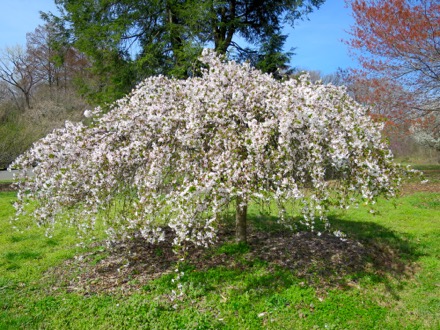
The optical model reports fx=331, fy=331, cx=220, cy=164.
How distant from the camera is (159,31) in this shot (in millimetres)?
14117

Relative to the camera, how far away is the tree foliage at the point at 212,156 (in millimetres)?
3836

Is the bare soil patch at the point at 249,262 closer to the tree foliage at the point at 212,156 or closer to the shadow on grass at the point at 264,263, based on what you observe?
the shadow on grass at the point at 264,263

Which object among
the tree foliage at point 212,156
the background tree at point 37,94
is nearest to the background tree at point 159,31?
the background tree at point 37,94

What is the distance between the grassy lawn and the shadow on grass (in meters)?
0.02

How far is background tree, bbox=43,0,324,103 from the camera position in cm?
1312

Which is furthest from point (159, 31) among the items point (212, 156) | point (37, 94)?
point (37, 94)

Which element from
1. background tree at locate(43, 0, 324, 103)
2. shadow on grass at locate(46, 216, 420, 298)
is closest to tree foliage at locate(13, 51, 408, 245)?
shadow on grass at locate(46, 216, 420, 298)

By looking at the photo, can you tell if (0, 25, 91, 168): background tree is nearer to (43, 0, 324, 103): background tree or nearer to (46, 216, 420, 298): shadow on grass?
(43, 0, 324, 103): background tree

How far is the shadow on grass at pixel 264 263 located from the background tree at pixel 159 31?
835cm

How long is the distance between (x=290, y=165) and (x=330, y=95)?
167 centimetres

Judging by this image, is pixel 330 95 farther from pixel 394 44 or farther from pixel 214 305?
pixel 394 44

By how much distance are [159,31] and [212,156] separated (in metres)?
11.7

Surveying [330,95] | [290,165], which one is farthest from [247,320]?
[330,95]

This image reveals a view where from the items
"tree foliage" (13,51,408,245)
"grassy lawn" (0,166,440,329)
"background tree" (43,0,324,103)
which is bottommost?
"grassy lawn" (0,166,440,329)
